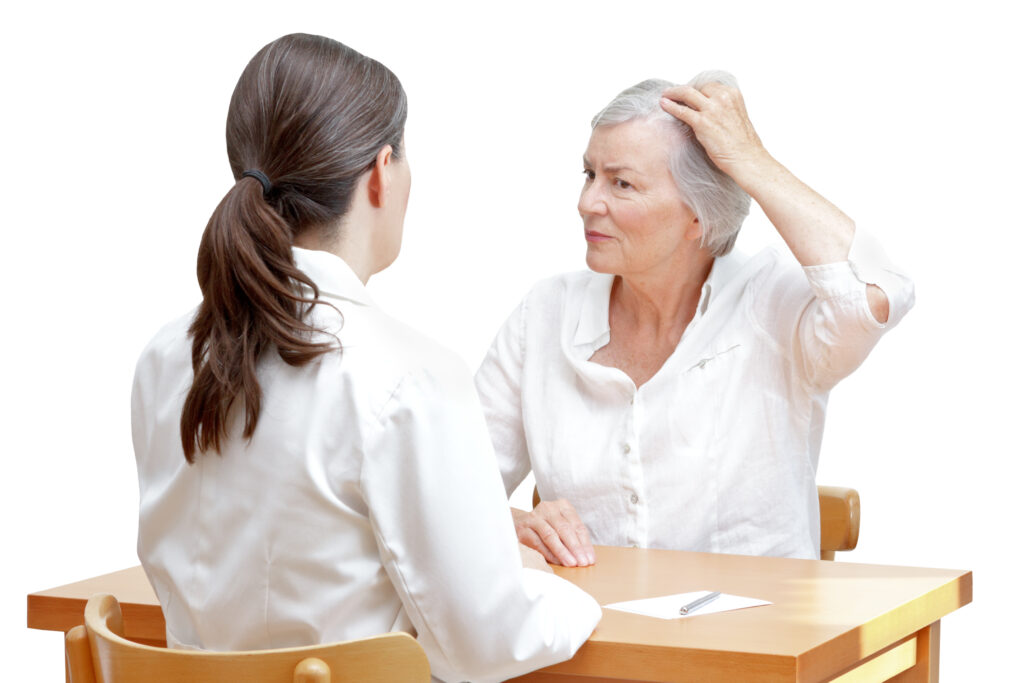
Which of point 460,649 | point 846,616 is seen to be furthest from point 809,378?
point 460,649

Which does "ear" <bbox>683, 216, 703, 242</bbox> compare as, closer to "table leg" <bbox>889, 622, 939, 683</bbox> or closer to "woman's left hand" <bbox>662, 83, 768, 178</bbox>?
"woman's left hand" <bbox>662, 83, 768, 178</bbox>

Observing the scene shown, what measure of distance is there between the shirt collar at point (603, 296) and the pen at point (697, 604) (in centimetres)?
95

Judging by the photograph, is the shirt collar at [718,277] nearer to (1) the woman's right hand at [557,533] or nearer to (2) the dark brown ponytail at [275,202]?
(1) the woman's right hand at [557,533]

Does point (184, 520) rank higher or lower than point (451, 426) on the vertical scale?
lower

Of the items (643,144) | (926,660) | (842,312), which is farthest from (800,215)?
(926,660)

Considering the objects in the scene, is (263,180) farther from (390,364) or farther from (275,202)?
(390,364)

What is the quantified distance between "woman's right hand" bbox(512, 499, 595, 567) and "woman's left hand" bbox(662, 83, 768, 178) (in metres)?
0.84

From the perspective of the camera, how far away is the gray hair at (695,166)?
317cm

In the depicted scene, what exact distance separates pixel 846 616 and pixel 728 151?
117cm

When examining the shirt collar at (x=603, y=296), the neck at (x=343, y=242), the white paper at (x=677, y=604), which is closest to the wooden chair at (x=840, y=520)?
the shirt collar at (x=603, y=296)

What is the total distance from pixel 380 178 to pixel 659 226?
1177mm

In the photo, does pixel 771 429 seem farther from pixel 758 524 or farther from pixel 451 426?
pixel 451 426

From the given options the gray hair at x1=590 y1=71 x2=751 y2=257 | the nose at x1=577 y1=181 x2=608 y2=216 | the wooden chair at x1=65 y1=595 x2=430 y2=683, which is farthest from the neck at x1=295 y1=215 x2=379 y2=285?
the gray hair at x1=590 y1=71 x2=751 y2=257

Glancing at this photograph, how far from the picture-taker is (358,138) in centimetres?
207
